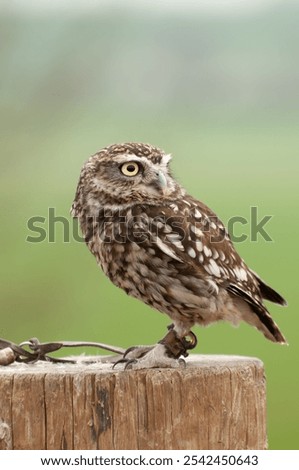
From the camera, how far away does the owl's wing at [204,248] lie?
312 cm

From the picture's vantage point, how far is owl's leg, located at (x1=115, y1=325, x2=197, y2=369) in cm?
297

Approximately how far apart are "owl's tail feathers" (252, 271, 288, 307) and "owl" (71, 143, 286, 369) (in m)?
0.20

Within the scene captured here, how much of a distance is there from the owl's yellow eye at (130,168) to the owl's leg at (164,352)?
0.60 meters

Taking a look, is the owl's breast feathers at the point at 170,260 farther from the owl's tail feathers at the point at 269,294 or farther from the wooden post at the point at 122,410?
the wooden post at the point at 122,410

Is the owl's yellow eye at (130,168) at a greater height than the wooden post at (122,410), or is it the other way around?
the owl's yellow eye at (130,168)

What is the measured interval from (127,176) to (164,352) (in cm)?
64

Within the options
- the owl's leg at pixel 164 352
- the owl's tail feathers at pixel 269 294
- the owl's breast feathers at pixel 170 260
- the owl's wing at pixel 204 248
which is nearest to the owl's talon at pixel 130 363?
the owl's leg at pixel 164 352

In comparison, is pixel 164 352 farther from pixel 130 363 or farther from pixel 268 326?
pixel 268 326

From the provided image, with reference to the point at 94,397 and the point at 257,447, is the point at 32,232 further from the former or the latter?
the point at 257,447

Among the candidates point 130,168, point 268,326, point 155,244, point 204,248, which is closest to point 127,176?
point 130,168

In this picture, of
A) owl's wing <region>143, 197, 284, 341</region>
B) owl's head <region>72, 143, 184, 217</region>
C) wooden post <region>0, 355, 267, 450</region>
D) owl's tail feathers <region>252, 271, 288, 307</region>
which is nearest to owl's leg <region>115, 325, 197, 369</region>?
wooden post <region>0, 355, 267, 450</region>
